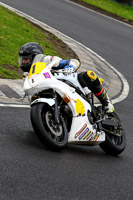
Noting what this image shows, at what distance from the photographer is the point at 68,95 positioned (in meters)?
6.99

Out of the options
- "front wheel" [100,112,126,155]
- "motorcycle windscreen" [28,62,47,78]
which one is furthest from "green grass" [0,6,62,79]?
"motorcycle windscreen" [28,62,47,78]

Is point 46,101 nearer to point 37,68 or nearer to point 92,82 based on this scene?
point 37,68

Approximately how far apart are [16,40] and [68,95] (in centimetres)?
884

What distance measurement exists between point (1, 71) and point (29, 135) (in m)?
4.47

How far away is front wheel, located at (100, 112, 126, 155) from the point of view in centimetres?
767

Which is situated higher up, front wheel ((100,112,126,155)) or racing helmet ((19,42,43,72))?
racing helmet ((19,42,43,72))

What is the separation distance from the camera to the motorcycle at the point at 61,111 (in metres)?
6.76

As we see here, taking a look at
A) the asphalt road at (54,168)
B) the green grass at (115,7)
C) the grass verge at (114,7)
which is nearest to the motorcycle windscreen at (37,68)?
Answer: the asphalt road at (54,168)

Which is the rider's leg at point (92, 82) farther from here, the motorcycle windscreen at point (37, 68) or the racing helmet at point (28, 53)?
the racing helmet at point (28, 53)

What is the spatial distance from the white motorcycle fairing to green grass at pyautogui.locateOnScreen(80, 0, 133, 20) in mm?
18641

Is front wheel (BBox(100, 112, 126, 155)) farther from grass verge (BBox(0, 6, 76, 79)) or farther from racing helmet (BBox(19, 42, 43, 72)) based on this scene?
grass verge (BBox(0, 6, 76, 79))

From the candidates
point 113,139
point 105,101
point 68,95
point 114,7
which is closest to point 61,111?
point 68,95

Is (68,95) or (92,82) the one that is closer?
(68,95)

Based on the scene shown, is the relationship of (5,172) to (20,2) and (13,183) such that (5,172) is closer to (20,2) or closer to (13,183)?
(13,183)
